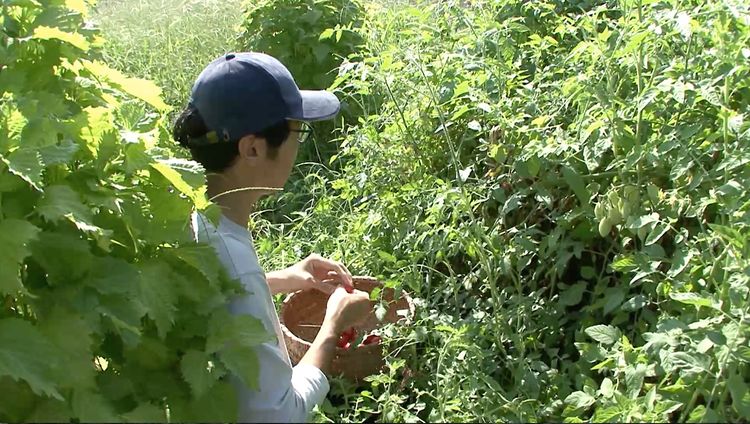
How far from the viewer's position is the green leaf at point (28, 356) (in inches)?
52.6

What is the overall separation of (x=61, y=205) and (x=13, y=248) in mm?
102

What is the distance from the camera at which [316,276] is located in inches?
94.0

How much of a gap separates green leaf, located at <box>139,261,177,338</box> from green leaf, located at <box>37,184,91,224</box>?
0.13m

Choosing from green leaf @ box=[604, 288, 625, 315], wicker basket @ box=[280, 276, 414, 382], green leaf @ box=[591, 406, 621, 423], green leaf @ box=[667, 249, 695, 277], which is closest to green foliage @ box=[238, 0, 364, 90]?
wicker basket @ box=[280, 276, 414, 382]

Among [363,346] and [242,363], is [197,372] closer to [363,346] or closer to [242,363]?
[242,363]

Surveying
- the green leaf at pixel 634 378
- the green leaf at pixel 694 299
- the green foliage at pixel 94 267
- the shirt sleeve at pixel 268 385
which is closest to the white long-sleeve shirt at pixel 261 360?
the shirt sleeve at pixel 268 385

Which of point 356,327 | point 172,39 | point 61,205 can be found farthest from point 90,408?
point 172,39

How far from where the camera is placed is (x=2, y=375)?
137 centimetres

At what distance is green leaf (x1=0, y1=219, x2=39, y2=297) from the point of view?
1383 millimetres

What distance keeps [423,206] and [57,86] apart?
1.09 m

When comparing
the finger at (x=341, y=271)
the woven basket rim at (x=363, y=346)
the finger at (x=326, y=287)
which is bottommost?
the woven basket rim at (x=363, y=346)

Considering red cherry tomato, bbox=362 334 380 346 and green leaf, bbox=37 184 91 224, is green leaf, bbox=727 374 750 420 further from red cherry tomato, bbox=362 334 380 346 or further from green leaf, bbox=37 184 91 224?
green leaf, bbox=37 184 91 224

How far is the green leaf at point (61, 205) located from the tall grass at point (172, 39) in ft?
10.7

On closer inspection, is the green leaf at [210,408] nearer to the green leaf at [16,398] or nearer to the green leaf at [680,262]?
the green leaf at [16,398]
